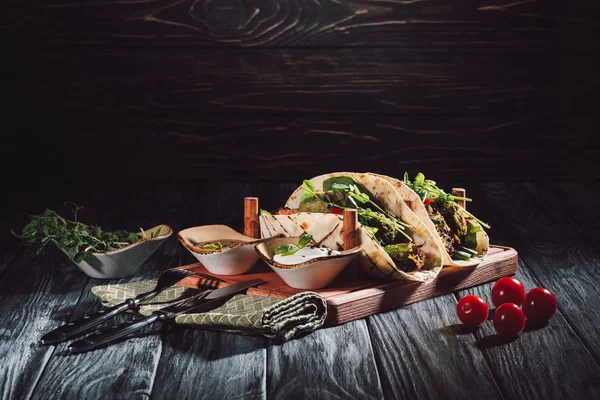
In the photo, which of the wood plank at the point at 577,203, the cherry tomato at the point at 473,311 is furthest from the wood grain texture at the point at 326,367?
the wood plank at the point at 577,203

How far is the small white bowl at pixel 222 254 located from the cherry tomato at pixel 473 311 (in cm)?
55

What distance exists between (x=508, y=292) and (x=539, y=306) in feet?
0.33

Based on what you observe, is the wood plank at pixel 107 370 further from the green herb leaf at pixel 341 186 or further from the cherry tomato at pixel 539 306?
the cherry tomato at pixel 539 306

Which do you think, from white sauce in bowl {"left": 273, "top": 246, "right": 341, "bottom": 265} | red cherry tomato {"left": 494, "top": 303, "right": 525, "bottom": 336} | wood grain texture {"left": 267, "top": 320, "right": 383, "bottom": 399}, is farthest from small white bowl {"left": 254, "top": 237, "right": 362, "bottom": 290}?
red cherry tomato {"left": 494, "top": 303, "right": 525, "bottom": 336}

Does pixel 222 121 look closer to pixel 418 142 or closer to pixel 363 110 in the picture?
pixel 363 110

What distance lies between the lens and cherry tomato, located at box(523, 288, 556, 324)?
190 centimetres

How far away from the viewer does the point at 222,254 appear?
2080 mm

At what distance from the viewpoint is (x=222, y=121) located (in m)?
4.06

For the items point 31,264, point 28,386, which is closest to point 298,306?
point 28,386

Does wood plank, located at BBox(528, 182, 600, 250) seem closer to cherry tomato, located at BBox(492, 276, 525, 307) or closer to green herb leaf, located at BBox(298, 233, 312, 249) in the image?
cherry tomato, located at BBox(492, 276, 525, 307)

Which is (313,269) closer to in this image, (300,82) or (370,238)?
(370,238)

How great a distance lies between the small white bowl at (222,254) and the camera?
2.08m

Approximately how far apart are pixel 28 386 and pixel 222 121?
8.53 ft

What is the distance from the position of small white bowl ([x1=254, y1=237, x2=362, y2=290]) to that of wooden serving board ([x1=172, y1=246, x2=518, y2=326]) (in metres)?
0.02
